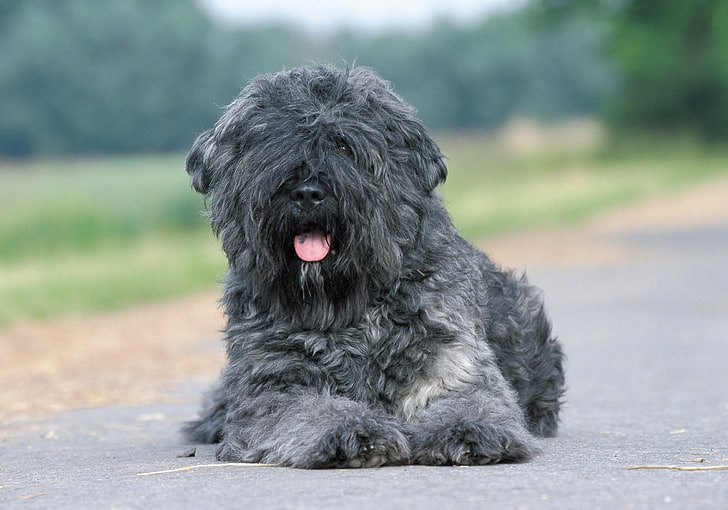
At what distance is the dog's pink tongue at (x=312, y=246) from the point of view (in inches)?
244

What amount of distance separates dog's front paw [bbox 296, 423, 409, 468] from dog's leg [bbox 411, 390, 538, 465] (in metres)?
0.12

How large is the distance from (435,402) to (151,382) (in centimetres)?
572

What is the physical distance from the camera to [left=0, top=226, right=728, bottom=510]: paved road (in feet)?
15.8

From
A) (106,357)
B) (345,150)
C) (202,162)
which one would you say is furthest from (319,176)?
(106,357)

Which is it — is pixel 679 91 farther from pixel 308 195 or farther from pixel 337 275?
pixel 308 195

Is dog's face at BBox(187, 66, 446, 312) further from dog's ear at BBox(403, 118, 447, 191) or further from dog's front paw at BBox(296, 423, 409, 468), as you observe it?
dog's front paw at BBox(296, 423, 409, 468)

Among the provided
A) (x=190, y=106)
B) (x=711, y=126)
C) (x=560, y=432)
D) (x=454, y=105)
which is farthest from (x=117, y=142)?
(x=560, y=432)

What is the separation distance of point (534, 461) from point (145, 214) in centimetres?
2407

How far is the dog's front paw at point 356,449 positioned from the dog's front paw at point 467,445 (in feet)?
0.35

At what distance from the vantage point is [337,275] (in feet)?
20.5

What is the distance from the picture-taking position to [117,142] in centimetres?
5547

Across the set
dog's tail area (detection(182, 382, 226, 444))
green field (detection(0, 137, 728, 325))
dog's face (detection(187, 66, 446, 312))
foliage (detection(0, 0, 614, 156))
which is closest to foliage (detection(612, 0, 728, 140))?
foliage (detection(0, 0, 614, 156))

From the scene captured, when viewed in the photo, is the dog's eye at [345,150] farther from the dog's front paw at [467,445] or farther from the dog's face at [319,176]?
the dog's front paw at [467,445]

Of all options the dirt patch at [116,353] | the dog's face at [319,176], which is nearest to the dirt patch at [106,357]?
the dirt patch at [116,353]
